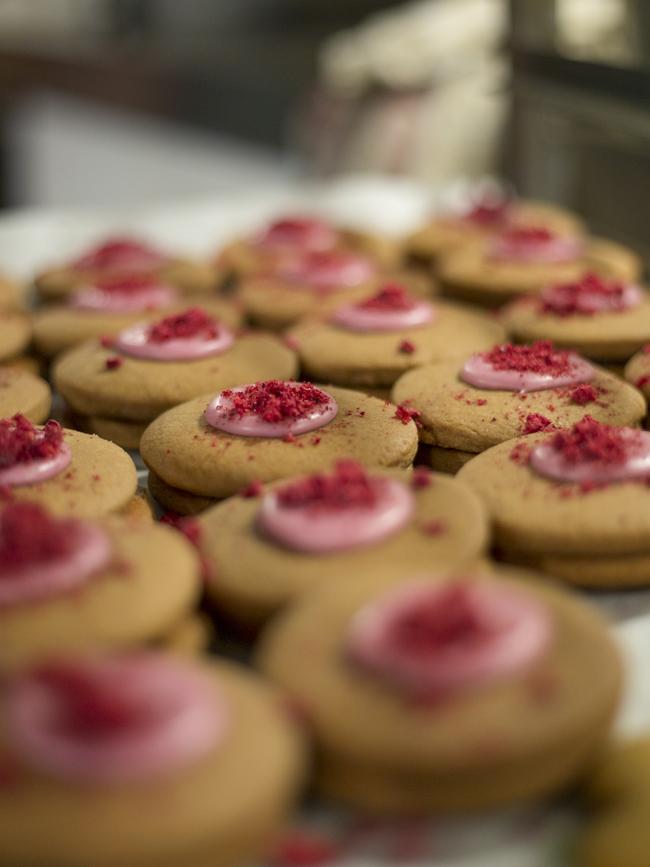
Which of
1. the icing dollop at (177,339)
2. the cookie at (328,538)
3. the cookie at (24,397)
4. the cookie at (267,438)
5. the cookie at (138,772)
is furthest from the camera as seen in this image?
the icing dollop at (177,339)

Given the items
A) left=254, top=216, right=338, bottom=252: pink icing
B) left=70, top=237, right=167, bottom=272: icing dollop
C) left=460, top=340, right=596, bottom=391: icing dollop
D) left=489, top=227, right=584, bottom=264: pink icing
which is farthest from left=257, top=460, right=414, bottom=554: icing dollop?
left=254, top=216, right=338, bottom=252: pink icing

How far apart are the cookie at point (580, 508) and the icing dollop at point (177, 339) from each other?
0.72 metres

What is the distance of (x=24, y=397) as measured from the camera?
194cm

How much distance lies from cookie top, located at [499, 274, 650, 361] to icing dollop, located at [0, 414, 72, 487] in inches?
38.6

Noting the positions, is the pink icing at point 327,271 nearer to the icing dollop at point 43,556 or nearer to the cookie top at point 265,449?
the cookie top at point 265,449

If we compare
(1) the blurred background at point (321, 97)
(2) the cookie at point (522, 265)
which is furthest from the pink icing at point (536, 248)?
(1) the blurred background at point (321, 97)

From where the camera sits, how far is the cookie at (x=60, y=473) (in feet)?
4.98

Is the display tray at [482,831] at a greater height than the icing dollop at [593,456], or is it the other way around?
the icing dollop at [593,456]

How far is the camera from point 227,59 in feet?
17.8

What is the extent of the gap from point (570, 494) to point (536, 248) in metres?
1.27

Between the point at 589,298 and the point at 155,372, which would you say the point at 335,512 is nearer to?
the point at 155,372

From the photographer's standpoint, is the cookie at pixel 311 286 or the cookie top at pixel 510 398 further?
the cookie at pixel 311 286

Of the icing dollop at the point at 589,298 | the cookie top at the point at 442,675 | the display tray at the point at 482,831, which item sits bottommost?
the display tray at the point at 482,831

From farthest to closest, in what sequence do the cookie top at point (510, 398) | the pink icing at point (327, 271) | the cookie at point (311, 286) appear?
the pink icing at point (327, 271), the cookie at point (311, 286), the cookie top at point (510, 398)
